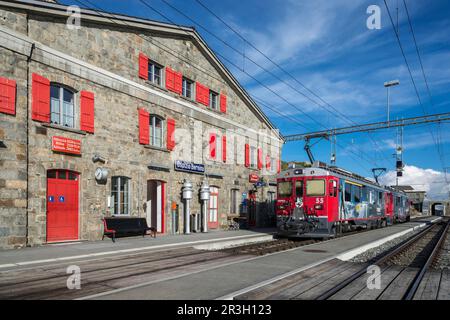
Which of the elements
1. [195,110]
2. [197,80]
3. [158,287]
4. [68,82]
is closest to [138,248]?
[158,287]

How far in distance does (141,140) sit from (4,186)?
245 inches

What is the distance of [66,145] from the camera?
13.3 metres

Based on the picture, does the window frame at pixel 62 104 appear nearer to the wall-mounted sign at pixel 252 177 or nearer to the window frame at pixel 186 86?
the window frame at pixel 186 86

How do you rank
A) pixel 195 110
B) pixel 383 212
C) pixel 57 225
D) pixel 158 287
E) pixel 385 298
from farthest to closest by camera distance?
pixel 383 212 → pixel 195 110 → pixel 57 225 → pixel 158 287 → pixel 385 298

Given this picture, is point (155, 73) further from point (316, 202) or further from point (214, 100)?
point (316, 202)

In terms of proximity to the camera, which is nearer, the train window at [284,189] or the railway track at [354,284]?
the railway track at [354,284]

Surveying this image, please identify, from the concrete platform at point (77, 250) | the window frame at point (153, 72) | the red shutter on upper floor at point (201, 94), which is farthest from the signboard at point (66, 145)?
the red shutter on upper floor at point (201, 94)

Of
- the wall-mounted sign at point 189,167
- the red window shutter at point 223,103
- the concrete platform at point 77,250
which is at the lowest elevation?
the concrete platform at point 77,250

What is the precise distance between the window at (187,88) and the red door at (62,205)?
26.8 ft

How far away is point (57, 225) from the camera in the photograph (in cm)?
1309

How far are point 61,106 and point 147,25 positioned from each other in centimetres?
608

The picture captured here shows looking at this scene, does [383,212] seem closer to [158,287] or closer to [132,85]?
[132,85]

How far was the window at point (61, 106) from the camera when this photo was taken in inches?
525

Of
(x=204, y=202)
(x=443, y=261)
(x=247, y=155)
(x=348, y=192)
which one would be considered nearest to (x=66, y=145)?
(x=204, y=202)
